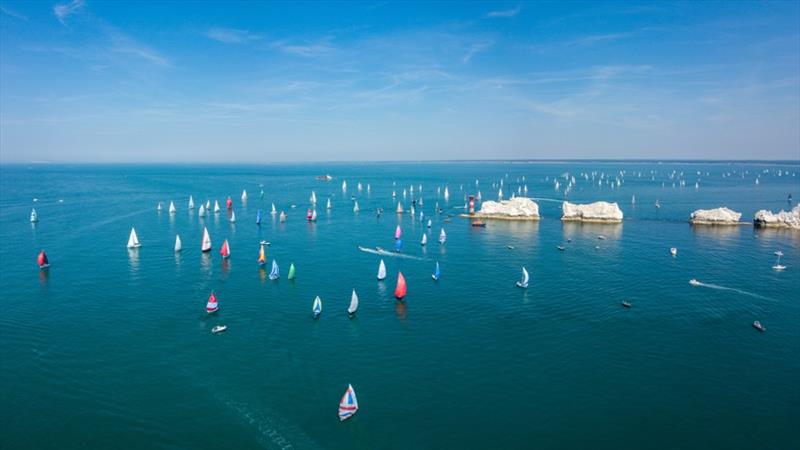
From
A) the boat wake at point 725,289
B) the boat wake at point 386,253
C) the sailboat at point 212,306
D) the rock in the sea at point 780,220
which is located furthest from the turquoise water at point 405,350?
the rock in the sea at point 780,220

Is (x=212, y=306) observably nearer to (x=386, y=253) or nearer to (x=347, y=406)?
(x=347, y=406)

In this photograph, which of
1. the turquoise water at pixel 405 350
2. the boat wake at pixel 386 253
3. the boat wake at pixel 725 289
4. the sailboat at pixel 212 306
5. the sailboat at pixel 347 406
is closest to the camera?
the turquoise water at pixel 405 350

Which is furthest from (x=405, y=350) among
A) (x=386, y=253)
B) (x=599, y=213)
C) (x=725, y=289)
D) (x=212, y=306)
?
(x=599, y=213)

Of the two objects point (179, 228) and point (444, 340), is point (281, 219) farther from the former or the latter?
point (444, 340)

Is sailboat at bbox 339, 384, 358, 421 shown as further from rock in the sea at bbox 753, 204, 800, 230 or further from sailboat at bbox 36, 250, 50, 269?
rock in the sea at bbox 753, 204, 800, 230

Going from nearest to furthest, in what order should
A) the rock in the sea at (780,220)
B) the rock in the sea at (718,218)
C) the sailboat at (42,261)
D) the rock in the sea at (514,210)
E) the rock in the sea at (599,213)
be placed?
the sailboat at (42,261) < the rock in the sea at (780,220) < the rock in the sea at (718,218) < the rock in the sea at (599,213) < the rock in the sea at (514,210)

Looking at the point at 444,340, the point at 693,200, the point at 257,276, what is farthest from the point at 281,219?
the point at 693,200

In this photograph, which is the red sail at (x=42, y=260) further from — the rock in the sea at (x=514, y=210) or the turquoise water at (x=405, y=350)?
the rock in the sea at (x=514, y=210)
